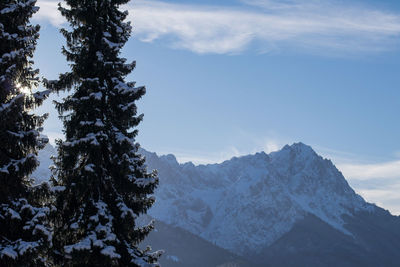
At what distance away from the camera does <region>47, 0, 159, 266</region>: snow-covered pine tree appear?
59.3 ft

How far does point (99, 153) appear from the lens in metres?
19.0

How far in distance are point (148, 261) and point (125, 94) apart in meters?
6.91

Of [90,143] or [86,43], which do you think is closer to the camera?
[90,143]

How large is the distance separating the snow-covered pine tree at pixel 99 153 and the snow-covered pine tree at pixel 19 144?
1.65 m

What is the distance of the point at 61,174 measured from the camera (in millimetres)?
19156

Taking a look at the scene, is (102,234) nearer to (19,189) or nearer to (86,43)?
(19,189)

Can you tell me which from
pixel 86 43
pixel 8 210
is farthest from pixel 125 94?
pixel 8 210

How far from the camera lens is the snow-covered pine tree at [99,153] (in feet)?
59.3

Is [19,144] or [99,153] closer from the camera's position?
[19,144]

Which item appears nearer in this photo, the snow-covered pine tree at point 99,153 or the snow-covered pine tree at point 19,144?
the snow-covered pine tree at point 19,144

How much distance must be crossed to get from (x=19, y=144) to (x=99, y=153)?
10.7ft

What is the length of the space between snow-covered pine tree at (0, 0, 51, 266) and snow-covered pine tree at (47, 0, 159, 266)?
1.65 m

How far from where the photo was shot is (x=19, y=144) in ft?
54.6

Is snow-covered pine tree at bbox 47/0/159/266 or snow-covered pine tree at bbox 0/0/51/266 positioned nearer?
snow-covered pine tree at bbox 0/0/51/266
